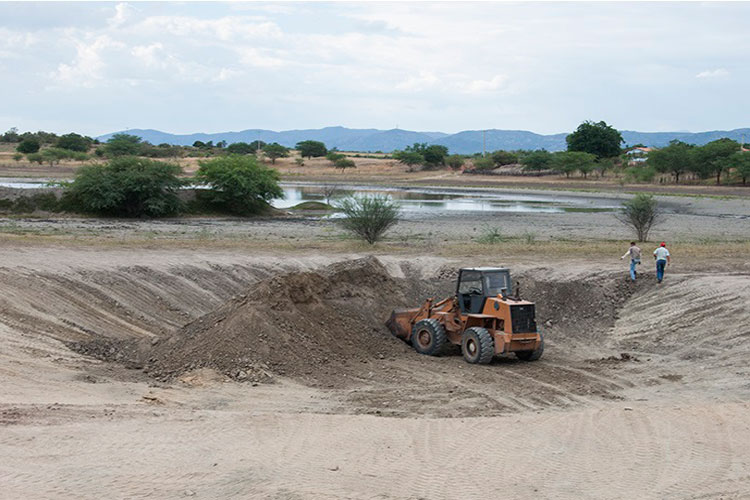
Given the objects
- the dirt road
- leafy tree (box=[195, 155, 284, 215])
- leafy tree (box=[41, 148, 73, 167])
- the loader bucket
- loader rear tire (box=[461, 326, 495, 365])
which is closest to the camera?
the dirt road

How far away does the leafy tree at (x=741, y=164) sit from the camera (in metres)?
82.8

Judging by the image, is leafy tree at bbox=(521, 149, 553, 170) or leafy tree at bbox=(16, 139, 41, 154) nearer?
leafy tree at bbox=(521, 149, 553, 170)

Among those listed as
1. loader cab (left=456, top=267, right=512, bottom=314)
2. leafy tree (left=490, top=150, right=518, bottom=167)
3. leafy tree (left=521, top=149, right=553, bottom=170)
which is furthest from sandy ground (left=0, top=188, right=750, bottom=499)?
leafy tree (left=490, top=150, right=518, bottom=167)

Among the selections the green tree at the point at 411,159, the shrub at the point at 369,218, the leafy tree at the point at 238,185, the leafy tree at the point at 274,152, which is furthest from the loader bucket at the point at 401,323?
the leafy tree at the point at 274,152

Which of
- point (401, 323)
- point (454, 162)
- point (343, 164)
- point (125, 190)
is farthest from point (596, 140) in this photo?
point (401, 323)

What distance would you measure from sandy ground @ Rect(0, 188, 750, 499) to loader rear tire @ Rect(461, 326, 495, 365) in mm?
264

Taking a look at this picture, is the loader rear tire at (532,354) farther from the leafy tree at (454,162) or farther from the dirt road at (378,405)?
the leafy tree at (454,162)

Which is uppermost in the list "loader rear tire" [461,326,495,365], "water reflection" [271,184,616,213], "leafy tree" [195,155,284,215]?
"leafy tree" [195,155,284,215]

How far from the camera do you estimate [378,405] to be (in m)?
14.6

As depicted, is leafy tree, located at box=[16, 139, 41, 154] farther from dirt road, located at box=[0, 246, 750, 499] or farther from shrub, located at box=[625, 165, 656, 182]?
dirt road, located at box=[0, 246, 750, 499]

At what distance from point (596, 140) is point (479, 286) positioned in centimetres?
11169

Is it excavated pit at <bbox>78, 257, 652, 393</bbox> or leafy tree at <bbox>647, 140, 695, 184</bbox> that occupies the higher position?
leafy tree at <bbox>647, 140, 695, 184</bbox>

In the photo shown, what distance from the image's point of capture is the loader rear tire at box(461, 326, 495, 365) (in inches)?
696

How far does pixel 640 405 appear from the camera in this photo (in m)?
15.0
